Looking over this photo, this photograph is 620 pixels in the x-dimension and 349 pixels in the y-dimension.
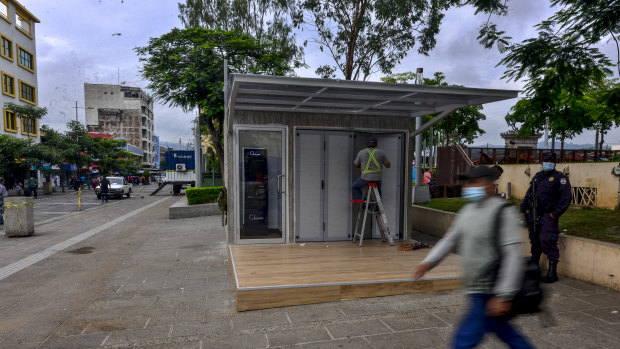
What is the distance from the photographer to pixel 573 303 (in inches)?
176

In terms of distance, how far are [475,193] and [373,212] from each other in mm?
4402

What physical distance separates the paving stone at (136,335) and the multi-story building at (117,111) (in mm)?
80164

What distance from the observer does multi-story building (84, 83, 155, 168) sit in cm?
7719

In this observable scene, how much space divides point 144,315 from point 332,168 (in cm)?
423

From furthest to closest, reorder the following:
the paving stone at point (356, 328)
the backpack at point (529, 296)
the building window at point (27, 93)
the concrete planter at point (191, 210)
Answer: the building window at point (27, 93) → the concrete planter at point (191, 210) → the paving stone at point (356, 328) → the backpack at point (529, 296)

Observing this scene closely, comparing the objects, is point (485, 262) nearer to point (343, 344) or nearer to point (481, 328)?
point (481, 328)

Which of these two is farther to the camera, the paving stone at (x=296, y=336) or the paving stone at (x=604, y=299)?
the paving stone at (x=604, y=299)

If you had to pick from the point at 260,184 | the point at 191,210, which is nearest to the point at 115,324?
the point at 260,184

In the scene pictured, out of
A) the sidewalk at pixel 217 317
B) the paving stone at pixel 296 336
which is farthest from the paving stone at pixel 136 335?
the paving stone at pixel 296 336

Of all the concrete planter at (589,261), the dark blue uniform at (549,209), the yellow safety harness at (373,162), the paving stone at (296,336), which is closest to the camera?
the paving stone at (296,336)

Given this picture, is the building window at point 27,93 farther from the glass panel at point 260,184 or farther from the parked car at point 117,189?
the glass panel at point 260,184

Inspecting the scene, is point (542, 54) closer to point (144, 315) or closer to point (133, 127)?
point (144, 315)

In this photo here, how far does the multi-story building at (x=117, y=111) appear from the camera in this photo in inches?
3039

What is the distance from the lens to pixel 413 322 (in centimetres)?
394
